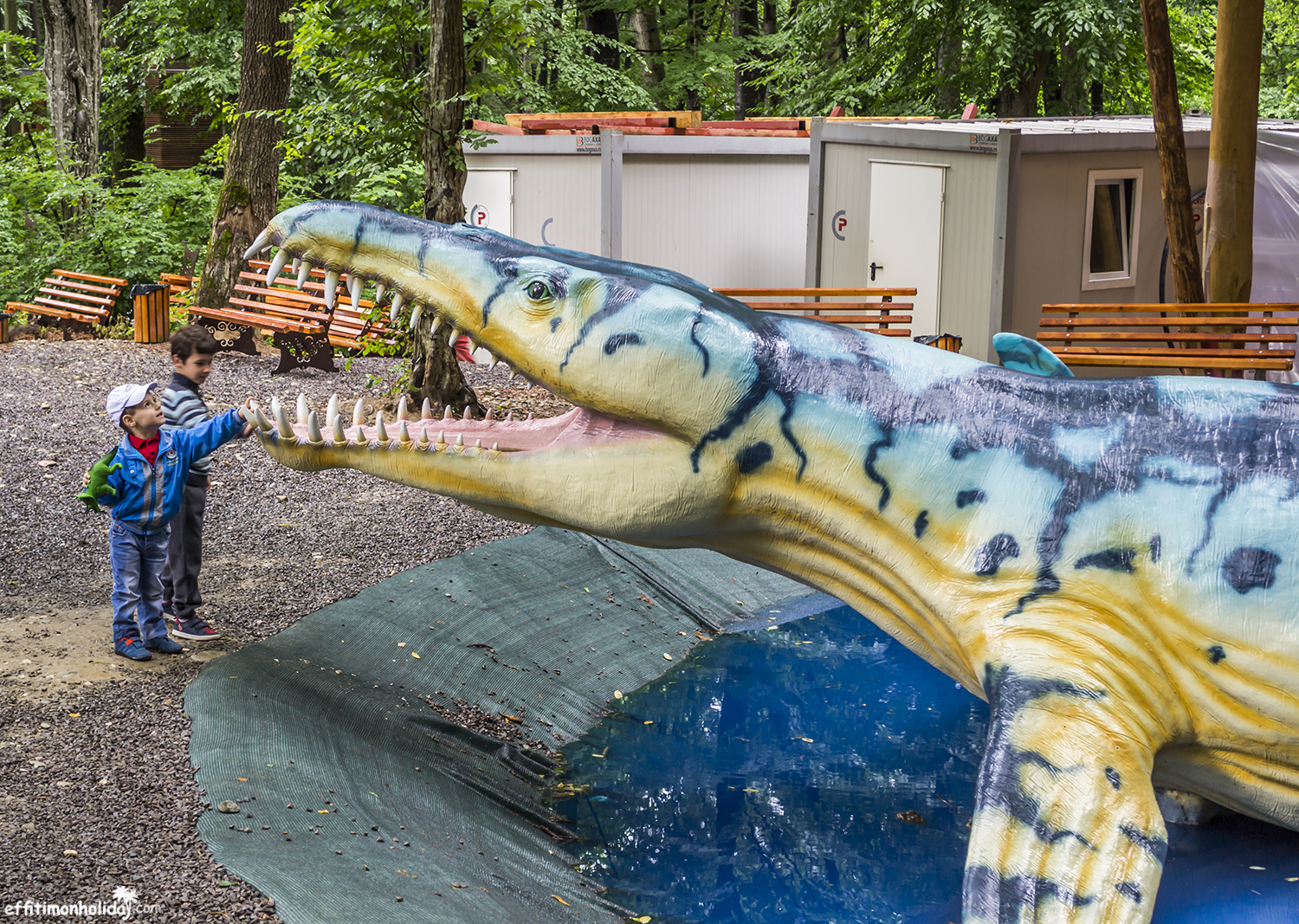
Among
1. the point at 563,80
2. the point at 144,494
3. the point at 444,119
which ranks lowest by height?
the point at 144,494

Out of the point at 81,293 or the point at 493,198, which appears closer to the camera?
the point at 493,198

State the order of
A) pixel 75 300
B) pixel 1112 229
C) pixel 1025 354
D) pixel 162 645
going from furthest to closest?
pixel 75 300
pixel 1112 229
pixel 162 645
pixel 1025 354

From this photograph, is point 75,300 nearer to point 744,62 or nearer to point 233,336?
point 233,336

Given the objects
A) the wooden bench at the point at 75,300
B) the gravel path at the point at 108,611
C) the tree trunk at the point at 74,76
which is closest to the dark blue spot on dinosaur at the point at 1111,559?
the gravel path at the point at 108,611

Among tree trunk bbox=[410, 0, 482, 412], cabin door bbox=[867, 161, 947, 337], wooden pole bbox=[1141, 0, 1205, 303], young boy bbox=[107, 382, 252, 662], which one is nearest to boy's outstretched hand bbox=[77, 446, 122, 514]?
young boy bbox=[107, 382, 252, 662]

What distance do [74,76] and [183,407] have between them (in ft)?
45.6

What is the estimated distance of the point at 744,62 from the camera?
26031 millimetres

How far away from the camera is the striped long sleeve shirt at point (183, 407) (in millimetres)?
5227

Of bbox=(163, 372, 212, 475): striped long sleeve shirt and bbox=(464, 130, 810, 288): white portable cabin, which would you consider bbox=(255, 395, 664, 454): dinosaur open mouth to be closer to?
bbox=(163, 372, 212, 475): striped long sleeve shirt

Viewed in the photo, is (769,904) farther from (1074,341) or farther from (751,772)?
(1074,341)

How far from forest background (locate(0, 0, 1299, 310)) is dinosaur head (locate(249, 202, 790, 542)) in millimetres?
7390

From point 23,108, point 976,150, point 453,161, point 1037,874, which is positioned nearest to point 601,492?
point 1037,874

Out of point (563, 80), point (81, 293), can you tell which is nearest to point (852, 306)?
point (81, 293)

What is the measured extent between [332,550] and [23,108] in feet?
63.4
